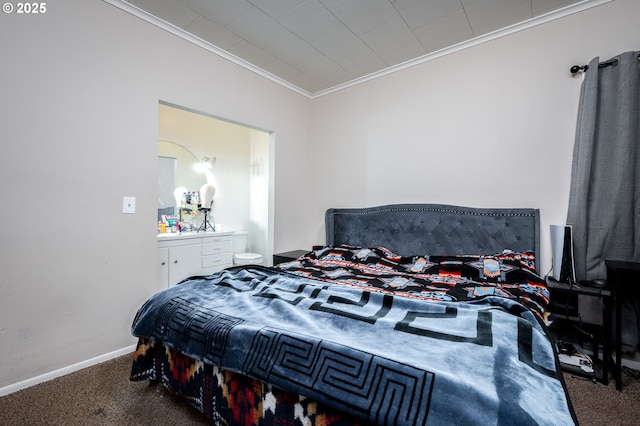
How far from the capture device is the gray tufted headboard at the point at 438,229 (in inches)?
92.6

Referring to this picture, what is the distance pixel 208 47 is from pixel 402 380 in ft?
10.00

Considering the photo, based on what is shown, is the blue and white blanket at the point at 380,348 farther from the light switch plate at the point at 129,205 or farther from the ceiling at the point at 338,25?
the ceiling at the point at 338,25

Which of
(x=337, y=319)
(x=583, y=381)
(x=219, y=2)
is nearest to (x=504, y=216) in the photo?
(x=583, y=381)

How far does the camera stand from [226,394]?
4.00 ft

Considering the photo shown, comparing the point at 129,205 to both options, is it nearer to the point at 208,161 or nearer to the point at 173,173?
the point at 173,173

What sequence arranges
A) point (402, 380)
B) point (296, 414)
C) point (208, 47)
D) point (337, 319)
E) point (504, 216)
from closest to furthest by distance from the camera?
point (402, 380), point (296, 414), point (337, 319), point (504, 216), point (208, 47)

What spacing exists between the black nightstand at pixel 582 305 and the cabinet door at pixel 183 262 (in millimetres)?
3332

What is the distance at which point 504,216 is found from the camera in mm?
2422

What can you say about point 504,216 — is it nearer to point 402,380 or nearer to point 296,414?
point 402,380

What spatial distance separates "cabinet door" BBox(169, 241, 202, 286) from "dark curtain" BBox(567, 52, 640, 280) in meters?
3.56

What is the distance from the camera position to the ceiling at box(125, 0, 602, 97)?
2135 millimetres

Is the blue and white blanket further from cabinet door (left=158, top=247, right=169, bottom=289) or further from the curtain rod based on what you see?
the curtain rod

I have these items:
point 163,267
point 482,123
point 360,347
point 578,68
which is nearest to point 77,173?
point 163,267

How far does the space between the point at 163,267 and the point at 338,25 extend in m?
2.84
